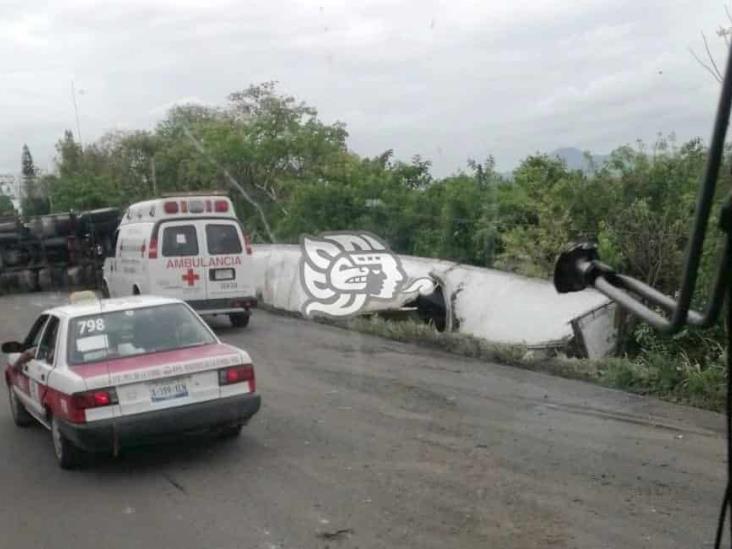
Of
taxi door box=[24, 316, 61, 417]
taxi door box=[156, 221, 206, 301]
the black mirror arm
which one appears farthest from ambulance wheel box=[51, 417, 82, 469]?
taxi door box=[156, 221, 206, 301]

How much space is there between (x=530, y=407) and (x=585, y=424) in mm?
881

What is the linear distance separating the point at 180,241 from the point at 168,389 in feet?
30.1

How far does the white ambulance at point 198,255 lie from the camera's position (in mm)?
16016

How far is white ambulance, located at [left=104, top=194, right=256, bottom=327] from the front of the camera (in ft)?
52.5

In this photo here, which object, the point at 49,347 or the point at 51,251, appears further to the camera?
the point at 51,251

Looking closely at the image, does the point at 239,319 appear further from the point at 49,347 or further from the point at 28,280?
the point at 28,280

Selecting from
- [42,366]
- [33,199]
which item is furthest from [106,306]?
[33,199]

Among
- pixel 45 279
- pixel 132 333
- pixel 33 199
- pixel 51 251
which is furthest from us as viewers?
pixel 33 199

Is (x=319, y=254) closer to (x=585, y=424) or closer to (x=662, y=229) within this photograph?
(x=662, y=229)

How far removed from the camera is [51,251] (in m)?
27.0

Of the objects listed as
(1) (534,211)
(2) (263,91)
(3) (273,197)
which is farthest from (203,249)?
(2) (263,91)

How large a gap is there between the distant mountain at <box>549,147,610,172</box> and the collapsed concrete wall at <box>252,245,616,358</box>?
2673 mm

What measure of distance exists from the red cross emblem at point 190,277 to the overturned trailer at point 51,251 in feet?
35.9

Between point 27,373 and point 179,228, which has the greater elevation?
point 179,228
